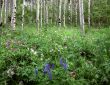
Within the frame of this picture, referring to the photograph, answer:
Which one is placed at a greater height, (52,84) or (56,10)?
(56,10)

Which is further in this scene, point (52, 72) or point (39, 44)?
point (39, 44)

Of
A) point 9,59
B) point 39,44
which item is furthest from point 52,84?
point 39,44

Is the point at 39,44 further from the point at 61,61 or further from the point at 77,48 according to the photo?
the point at 61,61

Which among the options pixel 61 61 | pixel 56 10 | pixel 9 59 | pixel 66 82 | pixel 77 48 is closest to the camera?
pixel 66 82

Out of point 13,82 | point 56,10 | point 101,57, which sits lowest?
point 13,82

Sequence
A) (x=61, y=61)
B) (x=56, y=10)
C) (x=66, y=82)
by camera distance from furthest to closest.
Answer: (x=56, y=10) < (x=61, y=61) < (x=66, y=82)

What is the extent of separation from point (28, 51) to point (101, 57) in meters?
1.99

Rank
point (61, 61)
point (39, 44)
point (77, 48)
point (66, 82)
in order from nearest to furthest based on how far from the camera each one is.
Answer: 1. point (66, 82)
2. point (61, 61)
3. point (77, 48)
4. point (39, 44)

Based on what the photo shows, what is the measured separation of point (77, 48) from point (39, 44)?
145 cm

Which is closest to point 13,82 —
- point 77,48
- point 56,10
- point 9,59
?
point 9,59

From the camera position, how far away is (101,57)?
22.9ft

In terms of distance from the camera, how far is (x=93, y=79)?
6090mm

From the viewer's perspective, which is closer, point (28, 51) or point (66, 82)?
point (66, 82)

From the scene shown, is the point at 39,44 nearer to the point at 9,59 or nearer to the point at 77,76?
the point at 9,59
